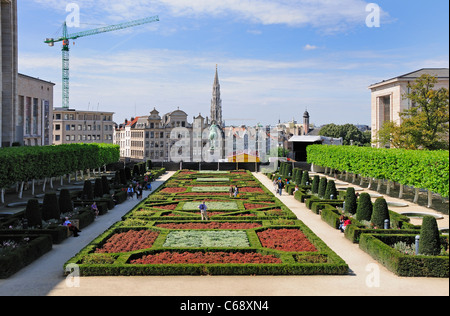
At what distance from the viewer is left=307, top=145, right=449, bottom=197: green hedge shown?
1307 inches

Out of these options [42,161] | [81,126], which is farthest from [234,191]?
[81,126]

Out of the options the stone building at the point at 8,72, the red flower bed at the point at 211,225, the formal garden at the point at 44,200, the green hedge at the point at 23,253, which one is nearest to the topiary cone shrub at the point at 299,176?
the formal garden at the point at 44,200

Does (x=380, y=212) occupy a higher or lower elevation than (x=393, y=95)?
lower

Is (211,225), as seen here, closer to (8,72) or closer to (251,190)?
(251,190)

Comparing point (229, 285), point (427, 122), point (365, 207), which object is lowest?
point (229, 285)

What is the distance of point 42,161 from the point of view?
44469mm

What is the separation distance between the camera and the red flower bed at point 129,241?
21367mm

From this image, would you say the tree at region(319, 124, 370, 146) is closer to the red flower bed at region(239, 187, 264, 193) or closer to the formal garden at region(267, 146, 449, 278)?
the formal garden at region(267, 146, 449, 278)

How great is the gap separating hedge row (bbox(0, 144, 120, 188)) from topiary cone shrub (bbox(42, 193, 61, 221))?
34.7 feet

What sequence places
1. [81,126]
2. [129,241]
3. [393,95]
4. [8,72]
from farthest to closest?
[81,126]
[393,95]
[8,72]
[129,241]

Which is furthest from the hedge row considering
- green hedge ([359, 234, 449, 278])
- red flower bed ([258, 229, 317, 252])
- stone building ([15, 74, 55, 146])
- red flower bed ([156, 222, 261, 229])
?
green hedge ([359, 234, 449, 278])

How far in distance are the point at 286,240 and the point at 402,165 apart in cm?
2089

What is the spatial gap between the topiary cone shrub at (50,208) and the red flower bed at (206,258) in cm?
1161

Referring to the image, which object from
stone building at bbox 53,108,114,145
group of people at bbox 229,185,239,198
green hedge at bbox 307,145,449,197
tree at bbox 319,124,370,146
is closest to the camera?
green hedge at bbox 307,145,449,197
